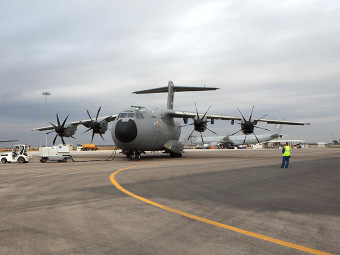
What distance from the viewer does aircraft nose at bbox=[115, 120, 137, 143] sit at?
23930 millimetres

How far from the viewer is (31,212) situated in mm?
6637

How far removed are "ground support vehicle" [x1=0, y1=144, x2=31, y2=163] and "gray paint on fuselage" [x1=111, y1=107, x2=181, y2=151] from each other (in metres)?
9.43

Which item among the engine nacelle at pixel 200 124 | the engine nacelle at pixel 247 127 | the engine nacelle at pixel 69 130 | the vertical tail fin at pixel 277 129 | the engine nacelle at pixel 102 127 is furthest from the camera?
the vertical tail fin at pixel 277 129

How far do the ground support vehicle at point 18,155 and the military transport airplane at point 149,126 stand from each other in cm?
368

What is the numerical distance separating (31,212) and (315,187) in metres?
8.89

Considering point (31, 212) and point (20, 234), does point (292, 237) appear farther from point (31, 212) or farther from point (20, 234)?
point (31, 212)

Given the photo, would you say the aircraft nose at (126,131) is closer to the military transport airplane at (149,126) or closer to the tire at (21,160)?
the military transport airplane at (149,126)

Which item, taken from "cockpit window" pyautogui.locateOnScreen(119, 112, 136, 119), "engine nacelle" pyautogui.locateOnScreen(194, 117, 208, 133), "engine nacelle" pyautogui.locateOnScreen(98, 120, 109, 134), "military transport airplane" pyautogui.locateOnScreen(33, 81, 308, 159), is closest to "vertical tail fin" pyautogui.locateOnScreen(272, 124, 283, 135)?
"military transport airplane" pyautogui.locateOnScreen(33, 81, 308, 159)

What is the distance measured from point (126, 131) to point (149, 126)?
8.98 ft

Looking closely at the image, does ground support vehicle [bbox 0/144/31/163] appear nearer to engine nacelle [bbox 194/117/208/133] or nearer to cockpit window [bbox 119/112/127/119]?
cockpit window [bbox 119/112/127/119]

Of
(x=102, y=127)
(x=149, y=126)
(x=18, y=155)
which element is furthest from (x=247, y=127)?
(x=18, y=155)

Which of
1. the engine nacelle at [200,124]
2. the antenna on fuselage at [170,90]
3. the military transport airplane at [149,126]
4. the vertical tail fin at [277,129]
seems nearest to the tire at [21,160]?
the military transport airplane at [149,126]

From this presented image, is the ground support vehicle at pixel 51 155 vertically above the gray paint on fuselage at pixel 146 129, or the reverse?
the gray paint on fuselage at pixel 146 129

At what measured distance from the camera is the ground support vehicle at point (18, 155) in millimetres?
28891
